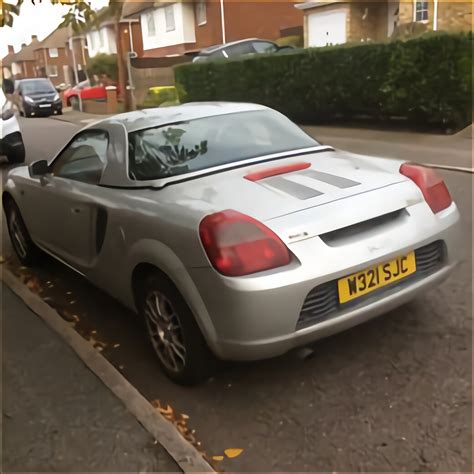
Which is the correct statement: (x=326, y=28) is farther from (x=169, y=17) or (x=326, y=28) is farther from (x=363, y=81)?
(x=169, y=17)

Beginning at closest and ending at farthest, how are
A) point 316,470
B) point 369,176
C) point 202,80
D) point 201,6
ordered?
1. point 316,470
2. point 369,176
3. point 202,80
4. point 201,6

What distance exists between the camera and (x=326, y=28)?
2447 centimetres

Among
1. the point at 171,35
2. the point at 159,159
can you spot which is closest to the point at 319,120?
the point at 159,159

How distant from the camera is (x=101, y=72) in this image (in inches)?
1237

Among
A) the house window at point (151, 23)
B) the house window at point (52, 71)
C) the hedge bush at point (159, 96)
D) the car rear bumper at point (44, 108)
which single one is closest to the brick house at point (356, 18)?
the hedge bush at point (159, 96)

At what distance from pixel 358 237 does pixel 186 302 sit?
92cm

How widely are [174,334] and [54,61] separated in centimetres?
5376

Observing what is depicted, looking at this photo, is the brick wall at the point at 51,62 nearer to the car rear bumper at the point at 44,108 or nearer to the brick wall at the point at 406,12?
the car rear bumper at the point at 44,108

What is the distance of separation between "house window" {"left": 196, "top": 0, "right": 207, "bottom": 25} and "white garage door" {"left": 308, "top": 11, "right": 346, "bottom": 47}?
9.80 meters

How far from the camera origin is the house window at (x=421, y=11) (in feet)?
68.1

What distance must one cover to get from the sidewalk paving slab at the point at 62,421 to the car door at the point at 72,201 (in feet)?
2.25

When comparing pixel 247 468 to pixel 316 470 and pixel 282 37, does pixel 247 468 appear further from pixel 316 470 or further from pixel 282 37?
pixel 282 37

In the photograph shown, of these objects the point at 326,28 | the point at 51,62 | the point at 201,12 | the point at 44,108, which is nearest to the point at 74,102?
the point at 44,108

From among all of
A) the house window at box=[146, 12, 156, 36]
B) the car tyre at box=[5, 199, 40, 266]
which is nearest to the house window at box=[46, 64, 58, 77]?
the house window at box=[146, 12, 156, 36]
